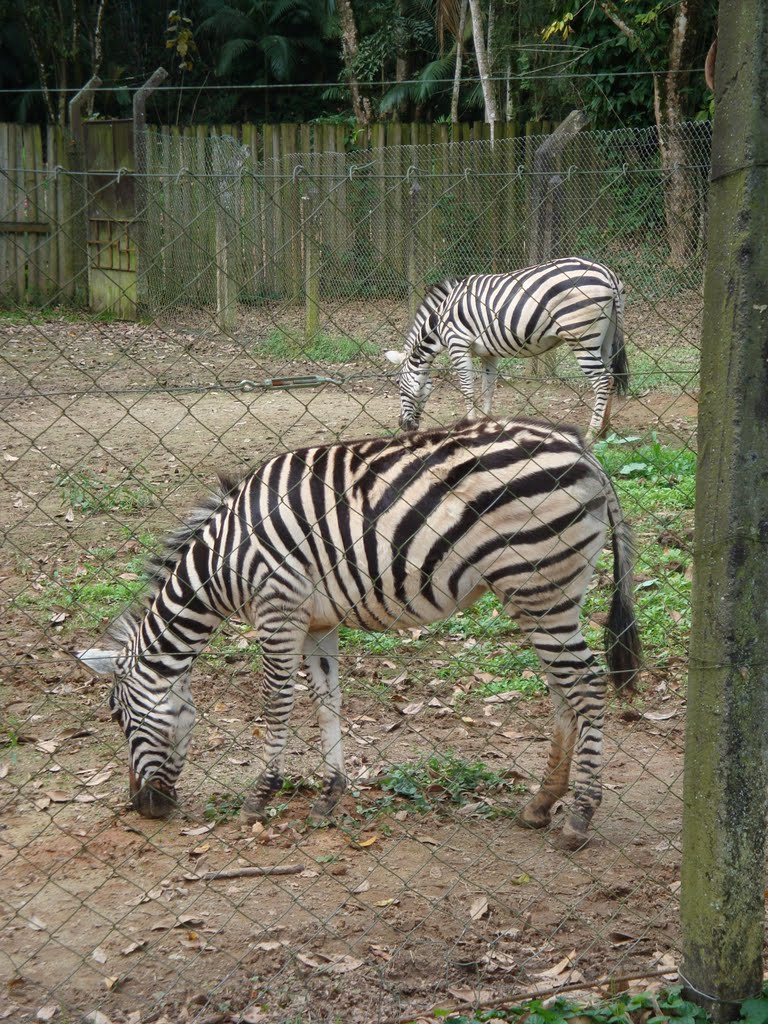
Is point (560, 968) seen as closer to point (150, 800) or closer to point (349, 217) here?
point (150, 800)

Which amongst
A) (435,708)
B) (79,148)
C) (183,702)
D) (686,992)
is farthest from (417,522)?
(79,148)

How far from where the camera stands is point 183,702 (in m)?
4.23

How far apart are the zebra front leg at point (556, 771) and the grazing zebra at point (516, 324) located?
4.80 meters

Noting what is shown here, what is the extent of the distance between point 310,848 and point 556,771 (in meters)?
0.97

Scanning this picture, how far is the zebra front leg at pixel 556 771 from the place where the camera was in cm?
413

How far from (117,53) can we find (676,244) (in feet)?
53.2

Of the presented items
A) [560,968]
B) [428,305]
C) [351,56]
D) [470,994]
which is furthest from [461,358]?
[351,56]

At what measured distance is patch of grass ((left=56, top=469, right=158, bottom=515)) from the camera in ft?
24.9

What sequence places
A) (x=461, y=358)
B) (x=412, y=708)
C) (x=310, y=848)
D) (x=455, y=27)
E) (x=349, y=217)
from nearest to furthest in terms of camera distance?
1. (x=310, y=848)
2. (x=412, y=708)
3. (x=461, y=358)
4. (x=349, y=217)
5. (x=455, y=27)

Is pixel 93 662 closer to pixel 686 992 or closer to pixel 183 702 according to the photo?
pixel 183 702

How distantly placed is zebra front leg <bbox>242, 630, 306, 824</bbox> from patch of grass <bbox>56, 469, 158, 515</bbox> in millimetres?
3246

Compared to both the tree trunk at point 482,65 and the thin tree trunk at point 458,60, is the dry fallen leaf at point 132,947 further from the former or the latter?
the thin tree trunk at point 458,60

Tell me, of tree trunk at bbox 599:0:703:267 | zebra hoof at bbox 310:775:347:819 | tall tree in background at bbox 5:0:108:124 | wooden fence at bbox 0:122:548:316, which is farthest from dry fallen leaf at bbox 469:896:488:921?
tall tree in background at bbox 5:0:108:124

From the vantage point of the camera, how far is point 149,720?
4.16m
